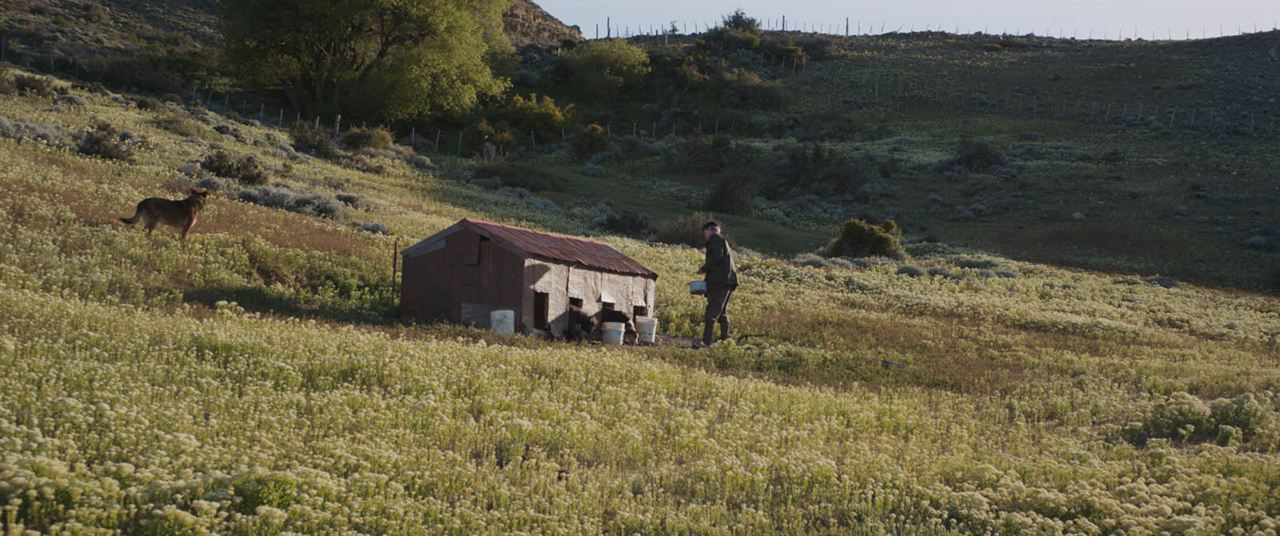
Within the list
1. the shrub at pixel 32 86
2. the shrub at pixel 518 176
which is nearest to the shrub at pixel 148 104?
the shrub at pixel 32 86

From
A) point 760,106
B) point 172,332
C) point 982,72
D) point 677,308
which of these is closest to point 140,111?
point 677,308

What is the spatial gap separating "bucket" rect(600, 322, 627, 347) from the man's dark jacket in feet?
6.19

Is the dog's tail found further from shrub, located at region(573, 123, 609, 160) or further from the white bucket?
shrub, located at region(573, 123, 609, 160)

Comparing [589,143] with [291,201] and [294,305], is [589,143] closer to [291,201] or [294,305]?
[291,201]

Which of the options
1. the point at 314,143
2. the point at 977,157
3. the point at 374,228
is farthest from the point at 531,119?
the point at 374,228

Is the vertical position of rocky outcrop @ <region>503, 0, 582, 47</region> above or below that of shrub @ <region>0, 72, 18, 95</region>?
above

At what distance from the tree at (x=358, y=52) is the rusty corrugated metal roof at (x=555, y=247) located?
40756mm

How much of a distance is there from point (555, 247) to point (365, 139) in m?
36.3

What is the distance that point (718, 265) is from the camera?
70.2 feet

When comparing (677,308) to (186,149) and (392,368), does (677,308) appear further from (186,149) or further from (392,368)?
(186,149)

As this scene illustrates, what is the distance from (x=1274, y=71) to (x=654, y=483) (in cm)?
9580

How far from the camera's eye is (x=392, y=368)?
510 inches

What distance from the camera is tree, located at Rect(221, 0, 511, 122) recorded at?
62.0 m

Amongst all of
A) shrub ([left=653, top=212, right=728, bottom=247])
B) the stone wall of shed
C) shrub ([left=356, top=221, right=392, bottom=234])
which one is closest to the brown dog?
the stone wall of shed
